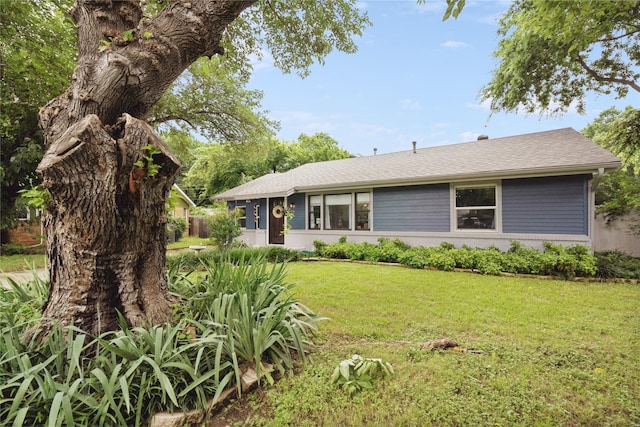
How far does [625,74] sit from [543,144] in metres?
3.65

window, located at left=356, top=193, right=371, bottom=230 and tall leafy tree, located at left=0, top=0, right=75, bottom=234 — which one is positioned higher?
tall leafy tree, located at left=0, top=0, right=75, bottom=234

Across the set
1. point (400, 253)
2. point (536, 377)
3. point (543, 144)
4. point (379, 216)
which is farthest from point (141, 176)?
point (543, 144)

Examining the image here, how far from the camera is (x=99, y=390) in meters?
1.93

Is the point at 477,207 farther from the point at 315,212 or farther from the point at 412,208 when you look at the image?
the point at 315,212

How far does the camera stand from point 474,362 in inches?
106

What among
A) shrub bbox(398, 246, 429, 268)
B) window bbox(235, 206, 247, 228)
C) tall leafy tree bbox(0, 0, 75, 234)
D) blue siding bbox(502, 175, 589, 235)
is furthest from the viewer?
window bbox(235, 206, 247, 228)

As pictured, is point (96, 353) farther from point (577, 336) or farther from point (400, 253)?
point (400, 253)

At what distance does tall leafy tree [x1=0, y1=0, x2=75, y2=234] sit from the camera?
6977mm

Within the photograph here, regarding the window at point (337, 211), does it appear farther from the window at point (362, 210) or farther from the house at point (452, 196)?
the window at point (362, 210)

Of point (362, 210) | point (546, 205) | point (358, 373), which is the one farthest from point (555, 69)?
point (358, 373)

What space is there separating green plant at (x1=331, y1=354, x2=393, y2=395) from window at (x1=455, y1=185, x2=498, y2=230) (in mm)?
7951

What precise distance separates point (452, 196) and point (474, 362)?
756 centimetres

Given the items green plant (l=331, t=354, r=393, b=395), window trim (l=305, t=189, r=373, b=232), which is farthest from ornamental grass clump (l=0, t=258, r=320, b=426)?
window trim (l=305, t=189, r=373, b=232)

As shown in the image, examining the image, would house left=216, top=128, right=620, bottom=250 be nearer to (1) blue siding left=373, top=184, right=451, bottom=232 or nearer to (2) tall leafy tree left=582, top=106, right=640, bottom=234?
(1) blue siding left=373, top=184, right=451, bottom=232
